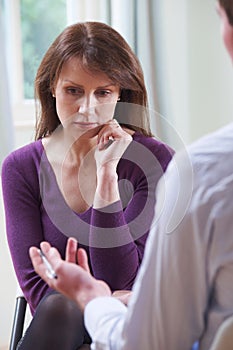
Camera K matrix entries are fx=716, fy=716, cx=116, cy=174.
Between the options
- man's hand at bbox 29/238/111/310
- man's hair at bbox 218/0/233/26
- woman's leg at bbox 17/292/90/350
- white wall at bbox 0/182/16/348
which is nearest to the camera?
man's hair at bbox 218/0/233/26

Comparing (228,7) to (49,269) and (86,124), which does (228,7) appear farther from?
(86,124)

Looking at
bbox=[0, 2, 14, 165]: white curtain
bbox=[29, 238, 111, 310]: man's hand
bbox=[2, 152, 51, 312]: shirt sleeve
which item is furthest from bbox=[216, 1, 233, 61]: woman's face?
bbox=[0, 2, 14, 165]: white curtain

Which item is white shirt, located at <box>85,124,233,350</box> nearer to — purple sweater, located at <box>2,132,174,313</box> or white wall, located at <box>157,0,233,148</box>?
purple sweater, located at <box>2,132,174,313</box>

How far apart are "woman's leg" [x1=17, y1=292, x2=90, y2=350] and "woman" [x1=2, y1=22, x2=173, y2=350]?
0.25 ft

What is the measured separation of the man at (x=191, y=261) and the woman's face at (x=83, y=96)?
907mm

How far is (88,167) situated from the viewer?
6.62ft

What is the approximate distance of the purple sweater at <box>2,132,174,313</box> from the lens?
1.84 metres

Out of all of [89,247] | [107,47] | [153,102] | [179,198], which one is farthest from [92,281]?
[153,102]

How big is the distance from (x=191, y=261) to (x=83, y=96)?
3.31 feet

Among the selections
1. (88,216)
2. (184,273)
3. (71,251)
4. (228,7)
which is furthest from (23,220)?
(228,7)

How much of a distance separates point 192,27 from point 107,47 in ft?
4.26

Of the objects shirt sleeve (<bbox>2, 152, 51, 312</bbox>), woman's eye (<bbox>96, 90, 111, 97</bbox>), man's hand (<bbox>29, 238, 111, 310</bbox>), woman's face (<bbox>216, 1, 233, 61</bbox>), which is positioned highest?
woman's face (<bbox>216, 1, 233, 61</bbox>)

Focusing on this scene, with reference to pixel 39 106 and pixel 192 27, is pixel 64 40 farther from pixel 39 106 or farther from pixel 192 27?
pixel 192 27

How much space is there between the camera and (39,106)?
2.13m
